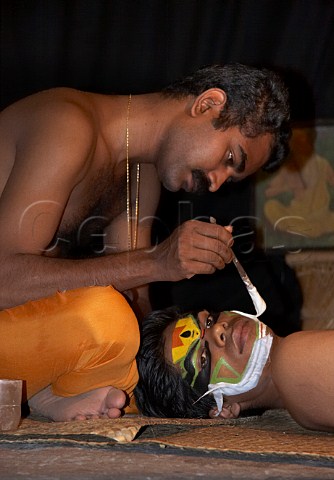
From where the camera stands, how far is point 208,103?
2521mm

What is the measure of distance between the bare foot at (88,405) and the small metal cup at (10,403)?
0.24 metres

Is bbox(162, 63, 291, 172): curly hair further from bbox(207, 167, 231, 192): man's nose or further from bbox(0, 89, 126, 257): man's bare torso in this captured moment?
bbox(0, 89, 126, 257): man's bare torso

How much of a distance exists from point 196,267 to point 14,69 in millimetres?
1991

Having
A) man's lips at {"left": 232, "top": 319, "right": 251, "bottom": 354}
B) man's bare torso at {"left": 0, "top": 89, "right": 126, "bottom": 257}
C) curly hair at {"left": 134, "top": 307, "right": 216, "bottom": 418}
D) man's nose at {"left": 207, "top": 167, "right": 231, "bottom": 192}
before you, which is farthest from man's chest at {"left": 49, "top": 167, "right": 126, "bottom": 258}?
man's lips at {"left": 232, "top": 319, "right": 251, "bottom": 354}

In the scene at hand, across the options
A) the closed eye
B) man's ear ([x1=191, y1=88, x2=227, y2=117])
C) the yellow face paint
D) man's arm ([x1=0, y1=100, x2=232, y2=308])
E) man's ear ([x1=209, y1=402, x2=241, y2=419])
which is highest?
man's ear ([x1=191, y1=88, x2=227, y2=117])

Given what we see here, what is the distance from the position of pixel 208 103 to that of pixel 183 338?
762mm

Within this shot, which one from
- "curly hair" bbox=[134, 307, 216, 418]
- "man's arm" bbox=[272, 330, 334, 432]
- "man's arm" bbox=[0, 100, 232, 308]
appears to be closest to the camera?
"man's arm" bbox=[272, 330, 334, 432]

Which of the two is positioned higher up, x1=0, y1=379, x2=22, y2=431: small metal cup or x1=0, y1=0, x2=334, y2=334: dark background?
x1=0, y1=0, x2=334, y2=334: dark background

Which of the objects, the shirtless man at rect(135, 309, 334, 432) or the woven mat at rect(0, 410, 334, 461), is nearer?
the woven mat at rect(0, 410, 334, 461)

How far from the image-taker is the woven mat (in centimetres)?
172

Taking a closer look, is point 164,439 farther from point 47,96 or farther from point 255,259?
point 255,259

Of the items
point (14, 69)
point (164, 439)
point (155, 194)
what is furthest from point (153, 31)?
point (164, 439)

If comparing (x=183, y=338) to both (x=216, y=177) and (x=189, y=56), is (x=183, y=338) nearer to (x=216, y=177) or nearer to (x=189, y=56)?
(x=216, y=177)

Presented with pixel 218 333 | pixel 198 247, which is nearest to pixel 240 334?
pixel 218 333
